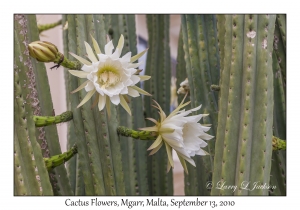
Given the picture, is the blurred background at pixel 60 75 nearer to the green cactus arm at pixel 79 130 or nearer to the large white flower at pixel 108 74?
the green cactus arm at pixel 79 130

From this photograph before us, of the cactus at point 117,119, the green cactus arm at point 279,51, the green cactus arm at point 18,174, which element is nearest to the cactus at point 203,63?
the cactus at point 117,119

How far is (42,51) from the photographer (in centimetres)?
70

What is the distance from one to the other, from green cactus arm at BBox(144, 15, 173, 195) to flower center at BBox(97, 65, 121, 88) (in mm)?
628

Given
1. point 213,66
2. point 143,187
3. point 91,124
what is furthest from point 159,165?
point 91,124

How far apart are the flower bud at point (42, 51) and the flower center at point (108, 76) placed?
108 mm

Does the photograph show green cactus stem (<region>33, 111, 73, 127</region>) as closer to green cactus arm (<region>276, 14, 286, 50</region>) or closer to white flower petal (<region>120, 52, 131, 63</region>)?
white flower petal (<region>120, 52, 131, 63</region>)

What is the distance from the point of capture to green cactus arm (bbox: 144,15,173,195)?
1.30m

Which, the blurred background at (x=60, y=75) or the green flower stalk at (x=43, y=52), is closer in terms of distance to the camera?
the green flower stalk at (x=43, y=52)

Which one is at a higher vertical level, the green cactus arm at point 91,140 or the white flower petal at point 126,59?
the white flower petal at point 126,59

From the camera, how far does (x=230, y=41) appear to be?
2.60 feet

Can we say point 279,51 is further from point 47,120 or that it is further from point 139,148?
point 47,120

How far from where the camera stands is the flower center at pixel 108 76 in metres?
0.68

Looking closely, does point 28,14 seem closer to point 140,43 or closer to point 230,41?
point 230,41

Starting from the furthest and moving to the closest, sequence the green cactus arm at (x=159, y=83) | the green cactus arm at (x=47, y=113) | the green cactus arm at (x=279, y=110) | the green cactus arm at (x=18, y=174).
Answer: the green cactus arm at (x=159, y=83), the green cactus arm at (x=279, y=110), the green cactus arm at (x=47, y=113), the green cactus arm at (x=18, y=174)
